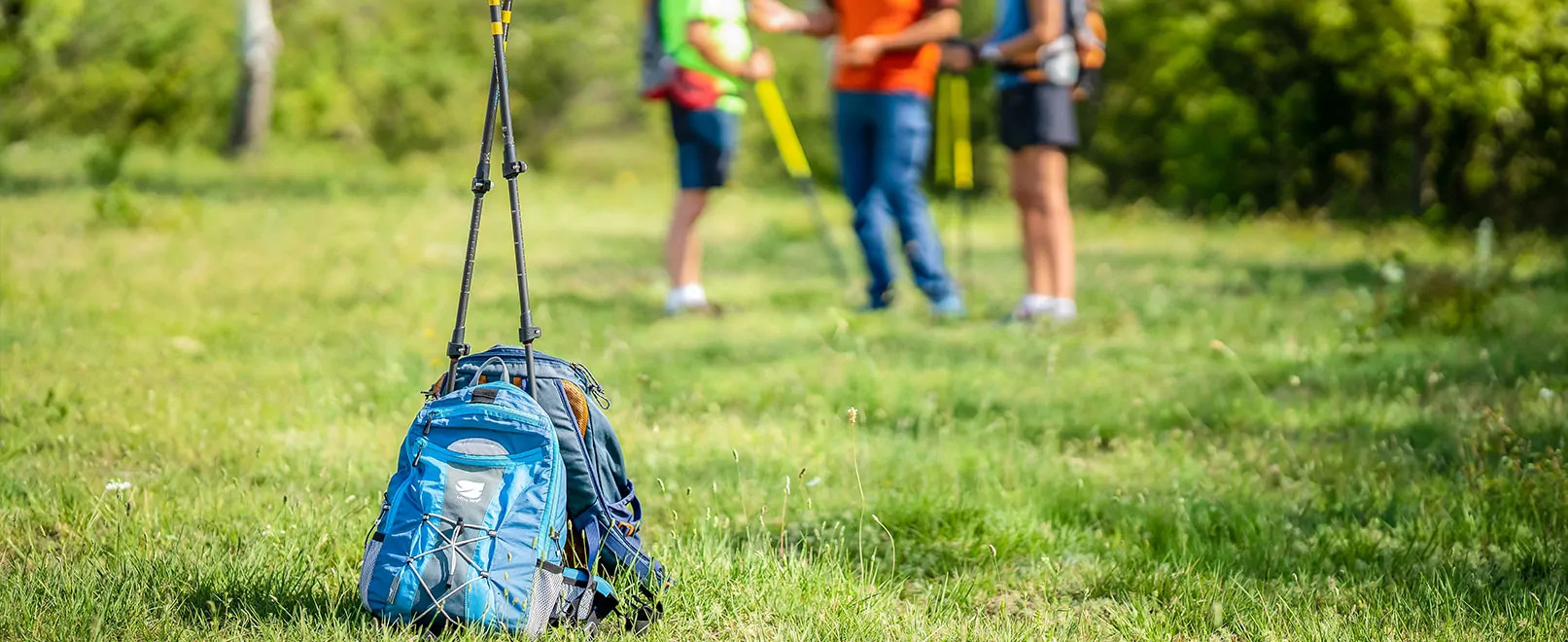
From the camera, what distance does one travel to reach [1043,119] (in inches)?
263

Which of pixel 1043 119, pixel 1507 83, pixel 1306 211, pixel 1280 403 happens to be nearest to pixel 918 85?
pixel 1043 119

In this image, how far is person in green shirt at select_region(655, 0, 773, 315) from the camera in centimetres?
680

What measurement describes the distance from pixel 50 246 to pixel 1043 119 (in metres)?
5.55

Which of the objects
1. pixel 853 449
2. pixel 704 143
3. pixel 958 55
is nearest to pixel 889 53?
pixel 958 55

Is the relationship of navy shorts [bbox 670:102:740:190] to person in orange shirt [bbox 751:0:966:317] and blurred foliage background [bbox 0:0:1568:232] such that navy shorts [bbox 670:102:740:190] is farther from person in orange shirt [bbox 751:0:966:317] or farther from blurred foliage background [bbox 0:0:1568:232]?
blurred foliage background [bbox 0:0:1568:232]

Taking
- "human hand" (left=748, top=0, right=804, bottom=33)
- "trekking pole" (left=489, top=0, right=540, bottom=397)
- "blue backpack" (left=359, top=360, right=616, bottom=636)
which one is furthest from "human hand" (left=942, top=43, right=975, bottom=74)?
"blue backpack" (left=359, top=360, right=616, bottom=636)

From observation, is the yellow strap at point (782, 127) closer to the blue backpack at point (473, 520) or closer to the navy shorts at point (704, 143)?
the navy shorts at point (704, 143)

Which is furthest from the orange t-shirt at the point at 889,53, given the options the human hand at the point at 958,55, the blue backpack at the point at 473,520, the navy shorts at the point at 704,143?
the blue backpack at the point at 473,520

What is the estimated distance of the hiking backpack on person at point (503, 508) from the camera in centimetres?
267

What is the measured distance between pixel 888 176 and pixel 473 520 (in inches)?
177

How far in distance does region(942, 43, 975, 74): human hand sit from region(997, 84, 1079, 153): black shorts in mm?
325

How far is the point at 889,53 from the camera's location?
271 inches

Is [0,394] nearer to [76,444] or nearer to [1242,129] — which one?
[76,444]

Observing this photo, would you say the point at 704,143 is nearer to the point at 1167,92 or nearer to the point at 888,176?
the point at 888,176
